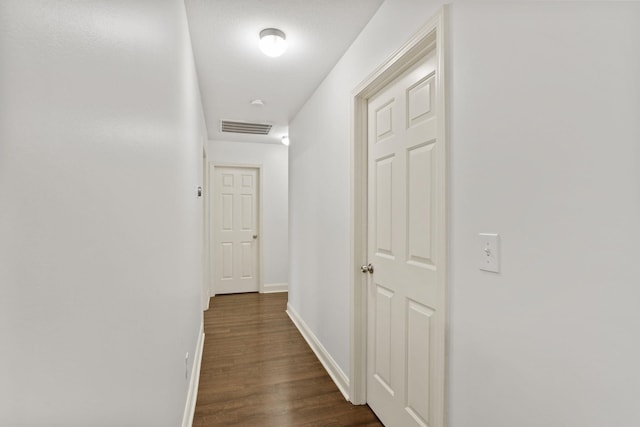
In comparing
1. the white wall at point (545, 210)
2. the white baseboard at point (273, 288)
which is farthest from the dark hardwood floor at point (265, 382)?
the white baseboard at point (273, 288)

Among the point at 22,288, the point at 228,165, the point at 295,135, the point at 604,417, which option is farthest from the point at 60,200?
the point at 228,165

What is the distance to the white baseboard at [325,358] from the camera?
236 centimetres

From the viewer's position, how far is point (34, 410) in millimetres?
410

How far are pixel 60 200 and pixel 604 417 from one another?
1252 millimetres

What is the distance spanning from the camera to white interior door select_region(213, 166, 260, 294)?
17.1ft

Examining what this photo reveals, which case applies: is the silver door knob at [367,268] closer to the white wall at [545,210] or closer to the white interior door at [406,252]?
the white interior door at [406,252]

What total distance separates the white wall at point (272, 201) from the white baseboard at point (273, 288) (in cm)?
2

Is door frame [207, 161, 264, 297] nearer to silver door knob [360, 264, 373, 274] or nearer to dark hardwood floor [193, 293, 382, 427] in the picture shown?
dark hardwood floor [193, 293, 382, 427]

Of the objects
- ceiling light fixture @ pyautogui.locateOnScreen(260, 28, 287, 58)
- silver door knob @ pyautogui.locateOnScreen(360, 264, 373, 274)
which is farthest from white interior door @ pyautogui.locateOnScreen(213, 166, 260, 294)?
silver door knob @ pyautogui.locateOnScreen(360, 264, 373, 274)

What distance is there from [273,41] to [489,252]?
186 cm

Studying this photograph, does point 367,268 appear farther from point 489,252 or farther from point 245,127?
point 245,127

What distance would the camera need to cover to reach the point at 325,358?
276 centimetres

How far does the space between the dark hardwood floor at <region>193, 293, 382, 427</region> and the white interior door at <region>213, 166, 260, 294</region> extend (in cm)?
139

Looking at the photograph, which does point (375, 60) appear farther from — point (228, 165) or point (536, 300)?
point (228, 165)
